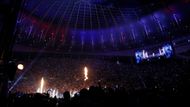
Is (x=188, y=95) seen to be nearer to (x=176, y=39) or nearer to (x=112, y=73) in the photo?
(x=112, y=73)

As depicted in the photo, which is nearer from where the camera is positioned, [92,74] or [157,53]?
[92,74]

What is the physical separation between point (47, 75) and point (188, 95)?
23022mm

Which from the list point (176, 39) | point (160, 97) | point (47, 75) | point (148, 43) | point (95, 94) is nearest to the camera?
point (160, 97)

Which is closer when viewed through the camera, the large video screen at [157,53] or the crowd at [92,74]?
the crowd at [92,74]

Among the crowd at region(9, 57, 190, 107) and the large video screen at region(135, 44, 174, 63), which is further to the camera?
the large video screen at region(135, 44, 174, 63)

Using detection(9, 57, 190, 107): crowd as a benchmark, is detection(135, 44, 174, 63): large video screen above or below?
above

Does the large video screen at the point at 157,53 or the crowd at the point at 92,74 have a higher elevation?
the large video screen at the point at 157,53

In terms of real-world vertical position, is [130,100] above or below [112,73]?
below

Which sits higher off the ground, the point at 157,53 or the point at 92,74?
the point at 157,53

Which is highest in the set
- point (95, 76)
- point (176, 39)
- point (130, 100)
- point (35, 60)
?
point (176, 39)

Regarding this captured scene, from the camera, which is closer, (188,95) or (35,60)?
(188,95)

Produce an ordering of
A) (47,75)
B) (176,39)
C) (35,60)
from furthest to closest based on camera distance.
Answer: (176,39)
(35,60)
(47,75)

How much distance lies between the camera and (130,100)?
659 centimetres

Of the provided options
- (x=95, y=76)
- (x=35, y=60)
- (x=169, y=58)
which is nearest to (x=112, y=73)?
(x=95, y=76)
